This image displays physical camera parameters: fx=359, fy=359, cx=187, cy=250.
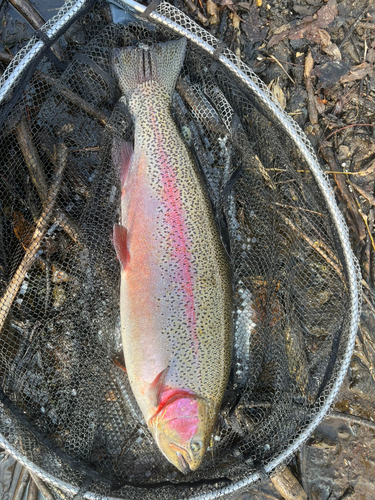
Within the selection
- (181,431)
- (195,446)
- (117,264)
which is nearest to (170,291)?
(117,264)

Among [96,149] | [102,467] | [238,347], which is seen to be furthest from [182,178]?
[102,467]

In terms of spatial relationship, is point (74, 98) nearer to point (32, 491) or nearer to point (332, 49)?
point (332, 49)

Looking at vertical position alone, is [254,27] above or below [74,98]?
above

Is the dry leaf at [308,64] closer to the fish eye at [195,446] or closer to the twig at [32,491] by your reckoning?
the fish eye at [195,446]

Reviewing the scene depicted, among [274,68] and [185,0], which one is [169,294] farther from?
[185,0]

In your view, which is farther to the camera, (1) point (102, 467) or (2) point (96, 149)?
(2) point (96, 149)

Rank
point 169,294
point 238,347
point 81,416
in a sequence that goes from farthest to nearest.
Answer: point 238,347, point 81,416, point 169,294

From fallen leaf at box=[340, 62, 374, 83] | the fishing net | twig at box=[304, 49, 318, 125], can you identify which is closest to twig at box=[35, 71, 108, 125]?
the fishing net
